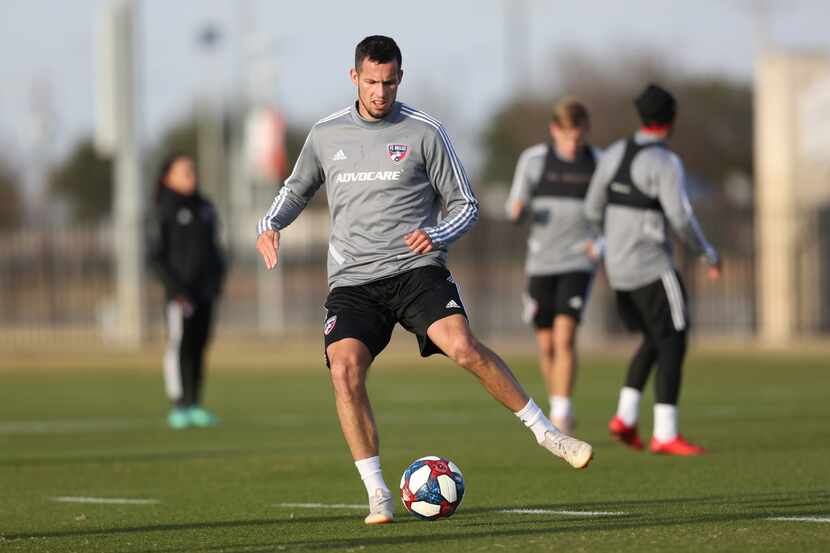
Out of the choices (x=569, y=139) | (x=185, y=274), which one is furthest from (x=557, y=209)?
(x=185, y=274)

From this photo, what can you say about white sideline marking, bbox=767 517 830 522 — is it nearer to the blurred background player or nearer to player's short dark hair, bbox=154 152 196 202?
the blurred background player

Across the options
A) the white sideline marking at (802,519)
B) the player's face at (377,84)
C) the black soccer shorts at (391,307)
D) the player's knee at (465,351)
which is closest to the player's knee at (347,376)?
the black soccer shorts at (391,307)

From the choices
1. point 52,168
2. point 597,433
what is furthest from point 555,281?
point 52,168

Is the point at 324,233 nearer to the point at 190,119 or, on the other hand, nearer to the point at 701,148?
the point at 701,148

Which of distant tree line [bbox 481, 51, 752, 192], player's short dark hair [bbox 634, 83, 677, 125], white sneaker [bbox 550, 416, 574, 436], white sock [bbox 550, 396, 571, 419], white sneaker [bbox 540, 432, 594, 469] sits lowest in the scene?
white sneaker [bbox 550, 416, 574, 436]

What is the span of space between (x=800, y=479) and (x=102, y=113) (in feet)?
81.2

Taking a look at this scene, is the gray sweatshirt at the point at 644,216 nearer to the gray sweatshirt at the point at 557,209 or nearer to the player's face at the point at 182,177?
the gray sweatshirt at the point at 557,209

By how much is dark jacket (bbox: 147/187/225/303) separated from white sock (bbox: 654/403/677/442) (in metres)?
5.50

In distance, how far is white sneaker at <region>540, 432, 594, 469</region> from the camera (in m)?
7.70

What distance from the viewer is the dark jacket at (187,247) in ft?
50.1

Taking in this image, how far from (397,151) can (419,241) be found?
52 centimetres

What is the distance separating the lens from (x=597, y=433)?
517 inches

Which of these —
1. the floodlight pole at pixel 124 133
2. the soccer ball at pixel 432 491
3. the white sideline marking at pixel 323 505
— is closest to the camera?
the soccer ball at pixel 432 491

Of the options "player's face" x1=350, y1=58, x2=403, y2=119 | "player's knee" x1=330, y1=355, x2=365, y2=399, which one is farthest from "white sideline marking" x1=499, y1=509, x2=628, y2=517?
"player's face" x1=350, y1=58, x2=403, y2=119
